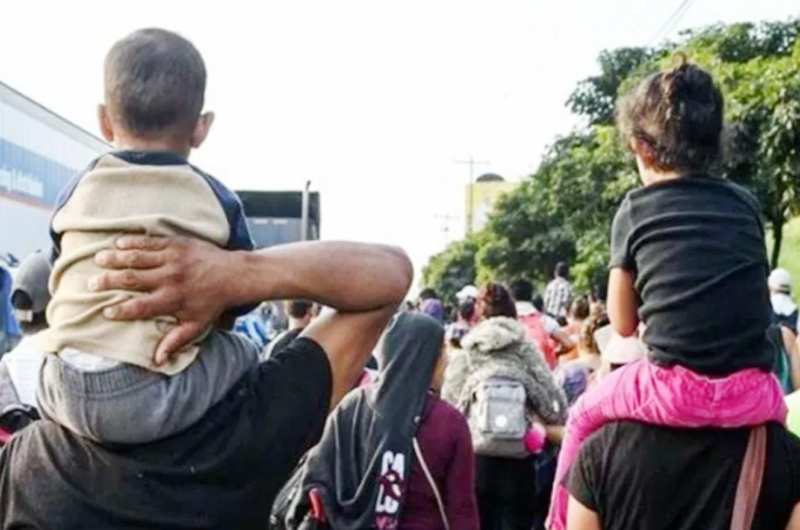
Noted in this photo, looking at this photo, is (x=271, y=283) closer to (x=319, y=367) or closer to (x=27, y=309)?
(x=319, y=367)

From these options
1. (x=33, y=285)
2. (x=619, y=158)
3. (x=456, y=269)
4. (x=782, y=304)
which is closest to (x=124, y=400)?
(x=33, y=285)

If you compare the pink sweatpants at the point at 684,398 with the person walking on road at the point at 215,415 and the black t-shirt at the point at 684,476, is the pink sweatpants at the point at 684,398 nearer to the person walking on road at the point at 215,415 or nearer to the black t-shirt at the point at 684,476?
the black t-shirt at the point at 684,476

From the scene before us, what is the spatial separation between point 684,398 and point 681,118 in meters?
0.70

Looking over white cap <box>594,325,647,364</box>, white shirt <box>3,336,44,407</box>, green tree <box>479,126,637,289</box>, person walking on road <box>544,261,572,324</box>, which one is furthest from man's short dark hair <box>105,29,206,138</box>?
person walking on road <box>544,261,572,324</box>

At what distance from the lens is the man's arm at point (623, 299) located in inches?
136

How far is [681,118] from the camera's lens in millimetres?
3459

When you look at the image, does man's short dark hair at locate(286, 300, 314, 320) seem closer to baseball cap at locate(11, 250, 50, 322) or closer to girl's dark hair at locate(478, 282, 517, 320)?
girl's dark hair at locate(478, 282, 517, 320)

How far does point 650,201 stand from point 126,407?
1.59 meters

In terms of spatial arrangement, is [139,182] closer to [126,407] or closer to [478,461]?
[126,407]

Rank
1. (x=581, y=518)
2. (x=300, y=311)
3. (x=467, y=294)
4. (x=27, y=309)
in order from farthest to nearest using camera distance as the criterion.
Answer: (x=467, y=294), (x=300, y=311), (x=27, y=309), (x=581, y=518)

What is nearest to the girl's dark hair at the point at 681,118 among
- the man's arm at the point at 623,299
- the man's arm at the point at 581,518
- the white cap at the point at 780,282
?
the man's arm at the point at 623,299

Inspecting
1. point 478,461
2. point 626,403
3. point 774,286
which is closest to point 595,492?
point 626,403

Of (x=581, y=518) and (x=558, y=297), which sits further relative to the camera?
(x=558, y=297)

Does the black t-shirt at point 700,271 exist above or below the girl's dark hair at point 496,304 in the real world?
above
